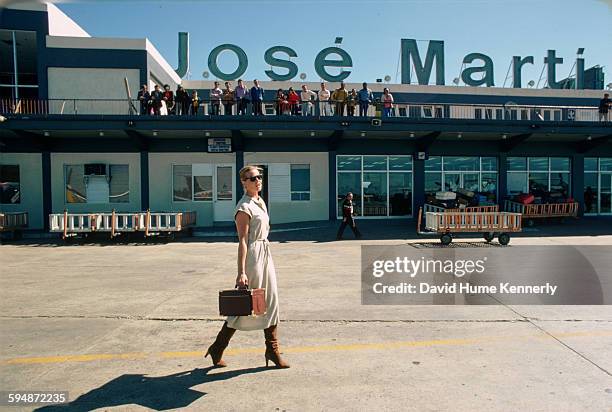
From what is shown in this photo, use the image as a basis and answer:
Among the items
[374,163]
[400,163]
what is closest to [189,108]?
[374,163]

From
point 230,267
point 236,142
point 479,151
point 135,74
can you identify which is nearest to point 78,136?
point 135,74

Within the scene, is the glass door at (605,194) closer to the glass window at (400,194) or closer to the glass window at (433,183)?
the glass window at (433,183)

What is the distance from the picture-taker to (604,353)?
4.46 meters

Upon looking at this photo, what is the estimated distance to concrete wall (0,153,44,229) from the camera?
19.3 m

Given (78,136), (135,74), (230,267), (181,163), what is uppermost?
(135,74)

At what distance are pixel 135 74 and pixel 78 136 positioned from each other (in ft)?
13.6

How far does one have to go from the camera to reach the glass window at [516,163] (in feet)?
70.9

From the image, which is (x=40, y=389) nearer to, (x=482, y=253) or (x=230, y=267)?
(x=230, y=267)

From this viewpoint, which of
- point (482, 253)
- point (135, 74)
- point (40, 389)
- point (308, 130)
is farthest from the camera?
point (135, 74)

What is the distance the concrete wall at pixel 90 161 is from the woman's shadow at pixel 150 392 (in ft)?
56.1

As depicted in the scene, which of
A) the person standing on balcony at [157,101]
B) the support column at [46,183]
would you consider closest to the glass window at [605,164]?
the person standing on balcony at [157,101]

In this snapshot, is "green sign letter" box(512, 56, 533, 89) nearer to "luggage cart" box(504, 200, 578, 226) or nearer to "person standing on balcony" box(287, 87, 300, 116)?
"luggage cart" box(504, 200, 578, 226)

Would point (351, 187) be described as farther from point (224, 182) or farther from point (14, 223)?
point (14, 223)

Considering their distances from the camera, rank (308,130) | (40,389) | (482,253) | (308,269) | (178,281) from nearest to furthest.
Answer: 1. (40,389)
2. (178,281)
3. (308,269)
4. (482,253)
5. (308,130)
